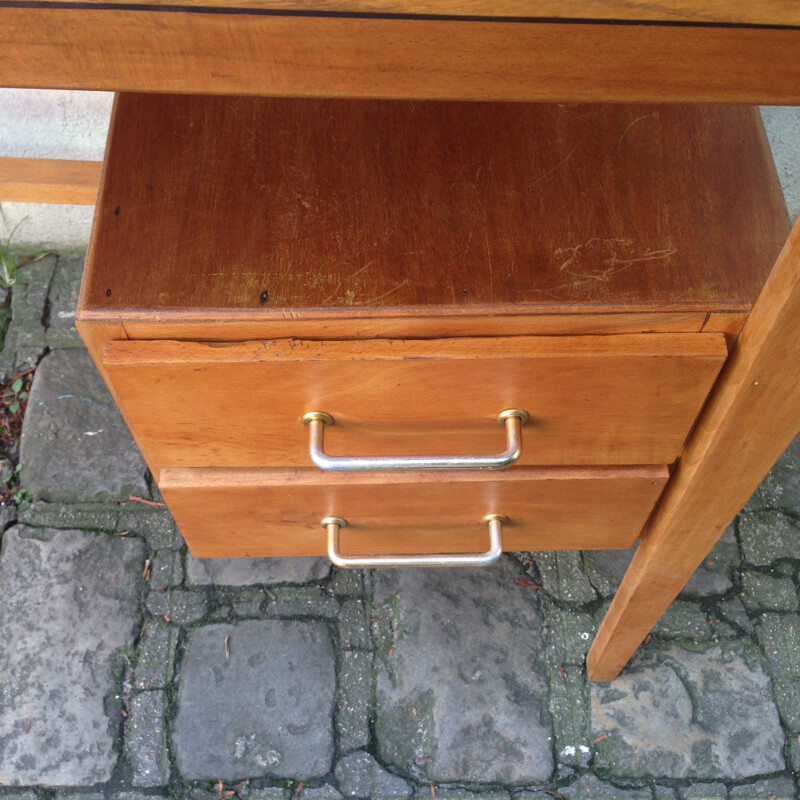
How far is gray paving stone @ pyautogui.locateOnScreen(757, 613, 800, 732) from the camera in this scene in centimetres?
113

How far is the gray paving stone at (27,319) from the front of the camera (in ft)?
4.68

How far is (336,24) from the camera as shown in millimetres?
432

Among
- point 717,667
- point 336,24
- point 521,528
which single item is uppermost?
point 336,24

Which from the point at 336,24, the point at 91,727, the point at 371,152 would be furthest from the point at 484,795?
the point at 336,24

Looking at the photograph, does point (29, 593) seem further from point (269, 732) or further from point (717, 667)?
point (717, 667)

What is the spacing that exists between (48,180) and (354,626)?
83 centimetres

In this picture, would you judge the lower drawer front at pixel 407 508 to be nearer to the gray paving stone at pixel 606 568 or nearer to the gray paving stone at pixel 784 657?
the gray paving stone at pixel 606 568

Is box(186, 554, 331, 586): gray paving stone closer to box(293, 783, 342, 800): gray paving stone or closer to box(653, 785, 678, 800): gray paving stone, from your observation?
box(293, 783, 342, 800): gray paving stone

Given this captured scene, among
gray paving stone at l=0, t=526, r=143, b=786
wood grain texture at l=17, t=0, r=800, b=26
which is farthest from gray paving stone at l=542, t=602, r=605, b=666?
wood grain texture at l=17, t=0, r=800, b=26

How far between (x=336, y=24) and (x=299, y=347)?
276mm

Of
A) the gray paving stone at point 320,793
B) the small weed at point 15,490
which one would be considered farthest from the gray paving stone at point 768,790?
the small weed at point 15,490

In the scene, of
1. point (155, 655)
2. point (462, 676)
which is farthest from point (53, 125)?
point (462, 676)

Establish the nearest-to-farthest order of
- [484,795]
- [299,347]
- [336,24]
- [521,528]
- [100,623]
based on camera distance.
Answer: [336,24], [299,347], [521,528], [484,795], [100,623]

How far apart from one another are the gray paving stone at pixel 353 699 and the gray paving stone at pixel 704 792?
417 mm
